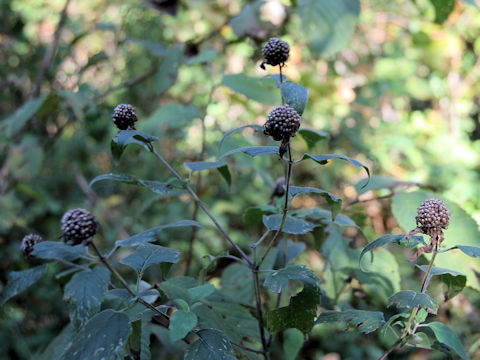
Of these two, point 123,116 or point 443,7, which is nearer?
point 123,116

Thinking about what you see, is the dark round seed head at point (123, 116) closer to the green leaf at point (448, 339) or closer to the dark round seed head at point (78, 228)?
the dark round seed head at point (78, 228)

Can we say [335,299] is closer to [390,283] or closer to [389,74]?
Answer: [390,283]

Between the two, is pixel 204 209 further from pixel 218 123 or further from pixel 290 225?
pixel 218 123

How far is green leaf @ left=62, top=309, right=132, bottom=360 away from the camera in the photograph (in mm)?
482

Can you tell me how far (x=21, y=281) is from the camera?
68 cm

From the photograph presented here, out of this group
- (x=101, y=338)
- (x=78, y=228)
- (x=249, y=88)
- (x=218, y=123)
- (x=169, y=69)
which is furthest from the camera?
(x=218, y=123)

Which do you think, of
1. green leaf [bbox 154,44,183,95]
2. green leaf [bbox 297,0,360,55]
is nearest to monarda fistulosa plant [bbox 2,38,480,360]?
green leaf [bbox 297,0,360,55]

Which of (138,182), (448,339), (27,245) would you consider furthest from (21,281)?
(448,339)

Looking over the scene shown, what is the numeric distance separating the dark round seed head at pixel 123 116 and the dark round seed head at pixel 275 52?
232mm

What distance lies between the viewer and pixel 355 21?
100 cm

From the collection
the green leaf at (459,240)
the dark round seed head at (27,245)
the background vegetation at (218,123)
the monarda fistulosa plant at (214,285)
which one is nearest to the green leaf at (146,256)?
the monarda fistulosa plant at (214,285)

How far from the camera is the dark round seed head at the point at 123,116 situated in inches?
24.3

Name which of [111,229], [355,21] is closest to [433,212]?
[355,21]

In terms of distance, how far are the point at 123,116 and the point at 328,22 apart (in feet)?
2.04
